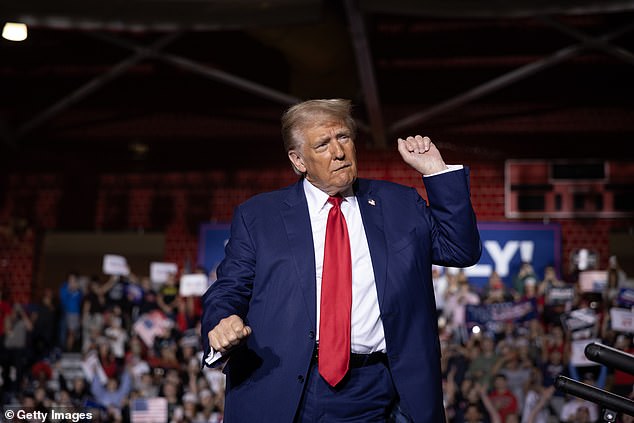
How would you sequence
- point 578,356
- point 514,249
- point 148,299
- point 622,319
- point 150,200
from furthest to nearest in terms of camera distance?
point 150,200 < point 514,249 < point 148,299 < point 622,319 < point 578,356

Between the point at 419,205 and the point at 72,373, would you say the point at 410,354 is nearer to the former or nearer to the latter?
the point at 419,205

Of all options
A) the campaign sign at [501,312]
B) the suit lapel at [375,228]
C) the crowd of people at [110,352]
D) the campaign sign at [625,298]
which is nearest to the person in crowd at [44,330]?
the crowd of people at [110,352]

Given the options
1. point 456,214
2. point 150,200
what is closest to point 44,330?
point 150,200

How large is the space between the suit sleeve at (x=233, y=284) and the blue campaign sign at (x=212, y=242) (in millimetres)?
10418

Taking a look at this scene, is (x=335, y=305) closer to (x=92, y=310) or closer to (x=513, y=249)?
(x=92, y=310)

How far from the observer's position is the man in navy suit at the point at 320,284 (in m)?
2.20

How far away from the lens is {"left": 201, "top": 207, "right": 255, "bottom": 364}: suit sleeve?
7.43 feet

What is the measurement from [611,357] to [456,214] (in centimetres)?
60

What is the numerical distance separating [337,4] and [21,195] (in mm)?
6986

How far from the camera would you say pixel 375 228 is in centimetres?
239

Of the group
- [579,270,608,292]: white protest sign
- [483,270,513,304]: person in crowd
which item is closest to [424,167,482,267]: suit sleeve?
[483,270,513,304]: person in crowd

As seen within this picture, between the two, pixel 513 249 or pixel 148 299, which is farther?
pixel 513 249

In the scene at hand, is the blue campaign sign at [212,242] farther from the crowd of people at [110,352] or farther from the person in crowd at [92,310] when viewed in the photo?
the person in crowd at [92,310]

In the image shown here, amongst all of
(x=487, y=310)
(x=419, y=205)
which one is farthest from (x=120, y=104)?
(x=419, y=205)
